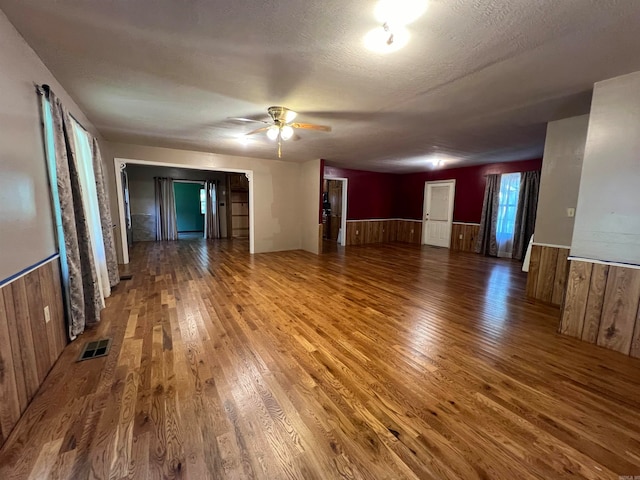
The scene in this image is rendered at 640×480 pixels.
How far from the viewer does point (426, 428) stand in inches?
59.1

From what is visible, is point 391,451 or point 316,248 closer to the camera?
point 391,451

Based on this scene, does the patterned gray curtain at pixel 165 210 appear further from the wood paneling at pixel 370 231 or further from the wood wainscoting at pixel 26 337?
the wood wainscoting at pixel 26 337

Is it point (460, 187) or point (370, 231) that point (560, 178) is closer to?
point (460, 187)

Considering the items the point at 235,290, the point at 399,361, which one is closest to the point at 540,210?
the point at 399,361

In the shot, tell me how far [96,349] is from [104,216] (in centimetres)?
212

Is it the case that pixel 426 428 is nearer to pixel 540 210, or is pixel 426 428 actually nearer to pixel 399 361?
pixel 399 361

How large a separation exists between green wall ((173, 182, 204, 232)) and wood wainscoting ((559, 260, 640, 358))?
11.0 meters

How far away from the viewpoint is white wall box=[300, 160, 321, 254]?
6402 millimetres

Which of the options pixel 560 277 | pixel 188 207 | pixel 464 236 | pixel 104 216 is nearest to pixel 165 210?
pixel 188 207

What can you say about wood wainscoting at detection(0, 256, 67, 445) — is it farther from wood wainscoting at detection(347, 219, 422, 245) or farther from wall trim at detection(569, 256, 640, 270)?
wood wainscoting at detection(347, 219, 422, 245)

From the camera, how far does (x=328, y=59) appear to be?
1.95 metres

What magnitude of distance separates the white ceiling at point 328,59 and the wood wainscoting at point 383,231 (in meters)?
4.94

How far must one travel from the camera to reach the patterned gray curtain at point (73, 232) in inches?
85.4

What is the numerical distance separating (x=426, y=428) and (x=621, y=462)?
898 mm
